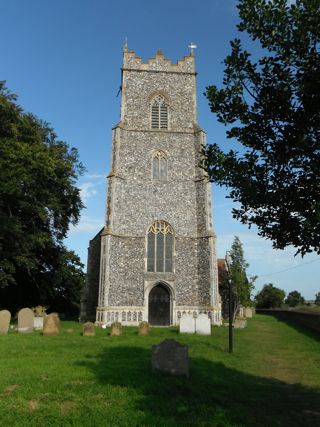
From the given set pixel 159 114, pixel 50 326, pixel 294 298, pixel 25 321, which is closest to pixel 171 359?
pixel 50 326

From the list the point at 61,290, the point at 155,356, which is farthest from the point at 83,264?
the point at 155,356

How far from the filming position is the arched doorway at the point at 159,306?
70.7 ft

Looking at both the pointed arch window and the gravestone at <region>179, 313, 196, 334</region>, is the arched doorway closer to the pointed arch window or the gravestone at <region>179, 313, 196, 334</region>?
the gravestone at <region>179, 313, 196, 334</region>

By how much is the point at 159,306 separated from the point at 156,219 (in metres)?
5.06

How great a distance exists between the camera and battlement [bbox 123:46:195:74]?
26375mm

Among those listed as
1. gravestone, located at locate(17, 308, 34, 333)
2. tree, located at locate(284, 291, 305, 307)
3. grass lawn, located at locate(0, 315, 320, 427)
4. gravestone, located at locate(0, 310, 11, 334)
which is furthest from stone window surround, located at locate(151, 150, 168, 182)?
tree, located at locate(284, 291, 305, 307)

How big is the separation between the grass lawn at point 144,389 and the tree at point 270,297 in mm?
47081

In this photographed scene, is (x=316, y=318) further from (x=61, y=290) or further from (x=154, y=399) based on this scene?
(x=61, y=290)

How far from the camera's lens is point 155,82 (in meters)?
26.1

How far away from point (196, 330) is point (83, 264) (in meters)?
12.8

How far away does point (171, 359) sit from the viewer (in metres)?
7.74

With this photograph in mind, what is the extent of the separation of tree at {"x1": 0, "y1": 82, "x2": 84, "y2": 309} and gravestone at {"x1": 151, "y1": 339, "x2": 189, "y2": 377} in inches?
552

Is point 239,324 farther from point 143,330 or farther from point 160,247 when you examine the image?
point 143,330

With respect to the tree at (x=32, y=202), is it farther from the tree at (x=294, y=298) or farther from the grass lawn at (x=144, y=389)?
the tree at (x=294, y=298)
